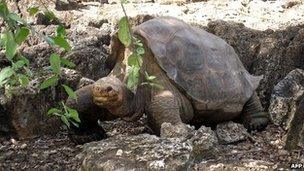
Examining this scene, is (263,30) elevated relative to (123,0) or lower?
lower

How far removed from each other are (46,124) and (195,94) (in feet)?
3.41

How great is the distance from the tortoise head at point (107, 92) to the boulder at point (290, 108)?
1.07m

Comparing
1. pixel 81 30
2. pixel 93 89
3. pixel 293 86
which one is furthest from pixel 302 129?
pixel 81 30

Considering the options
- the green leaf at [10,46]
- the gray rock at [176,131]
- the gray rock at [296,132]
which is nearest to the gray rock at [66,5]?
the gray rock at [176,131]

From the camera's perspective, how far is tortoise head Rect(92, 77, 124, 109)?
3.26 meters

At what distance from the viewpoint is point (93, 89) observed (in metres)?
3.31

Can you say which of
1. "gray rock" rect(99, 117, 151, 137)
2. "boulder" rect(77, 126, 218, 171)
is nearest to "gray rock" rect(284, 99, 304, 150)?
"boulder" rect(77, 126, 218, 171)

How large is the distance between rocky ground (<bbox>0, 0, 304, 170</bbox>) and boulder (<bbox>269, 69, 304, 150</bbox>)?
1 centimetres

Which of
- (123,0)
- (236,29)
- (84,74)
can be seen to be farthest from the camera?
(236,29)

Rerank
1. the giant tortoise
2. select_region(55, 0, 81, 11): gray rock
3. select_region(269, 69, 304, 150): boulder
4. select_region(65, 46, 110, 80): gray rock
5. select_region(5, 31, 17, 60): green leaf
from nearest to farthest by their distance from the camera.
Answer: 1. select_region(5, 31, 17, 60): green leaf
2. select_region(269, 69, 304, 150): boulder
3. the giant tortoise
4. select_region(65, 46, 110, 80): gray rock
5. select_region(55, 0, 81, 11): gray rock

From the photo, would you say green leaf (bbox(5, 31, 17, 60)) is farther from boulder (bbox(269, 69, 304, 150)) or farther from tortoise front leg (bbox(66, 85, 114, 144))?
boulder (bbox(269, 69, 304, 150))

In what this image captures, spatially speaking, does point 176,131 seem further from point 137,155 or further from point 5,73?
point 5,73

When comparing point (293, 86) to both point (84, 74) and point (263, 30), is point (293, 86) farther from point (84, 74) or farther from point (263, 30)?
point (84, 74)

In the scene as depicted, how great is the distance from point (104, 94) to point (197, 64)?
0.83m
